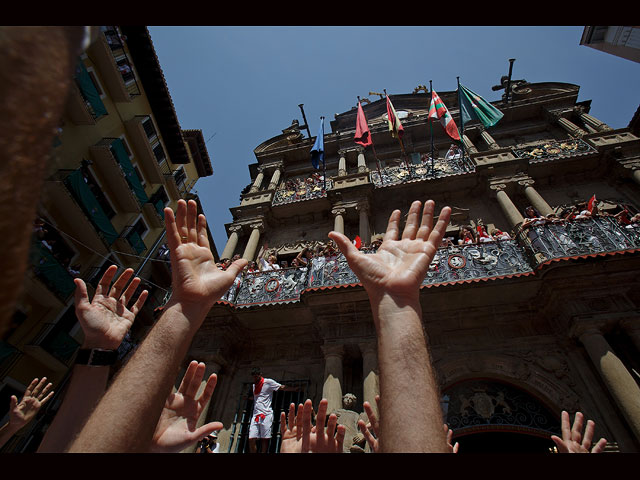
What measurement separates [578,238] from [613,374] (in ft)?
9.62

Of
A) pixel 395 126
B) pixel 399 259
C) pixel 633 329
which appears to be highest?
pixel 395 126

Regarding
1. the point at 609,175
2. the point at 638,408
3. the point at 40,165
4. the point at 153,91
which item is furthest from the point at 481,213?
the point at 153,91

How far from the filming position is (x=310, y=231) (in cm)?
1316

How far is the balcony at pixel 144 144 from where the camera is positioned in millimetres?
16281

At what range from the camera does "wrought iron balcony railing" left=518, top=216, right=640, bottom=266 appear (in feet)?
22.6

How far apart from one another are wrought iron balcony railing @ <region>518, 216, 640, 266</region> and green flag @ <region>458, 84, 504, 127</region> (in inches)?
230

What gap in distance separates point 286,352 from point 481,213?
324 inches

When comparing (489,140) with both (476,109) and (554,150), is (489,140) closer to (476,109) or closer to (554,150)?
(476,109)

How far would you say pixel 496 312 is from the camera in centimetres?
761

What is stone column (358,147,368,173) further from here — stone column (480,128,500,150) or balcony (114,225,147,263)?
balcony (114,225,147,263)

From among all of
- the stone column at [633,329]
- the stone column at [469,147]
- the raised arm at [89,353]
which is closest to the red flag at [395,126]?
the stone column at [469,147]

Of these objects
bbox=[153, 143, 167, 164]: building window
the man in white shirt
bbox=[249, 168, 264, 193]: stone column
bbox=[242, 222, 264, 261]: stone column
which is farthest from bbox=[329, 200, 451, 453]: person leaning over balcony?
bbox=[153, 143, 167, 164]: building window

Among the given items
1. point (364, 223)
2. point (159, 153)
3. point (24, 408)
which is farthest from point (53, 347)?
point (364, 223)
